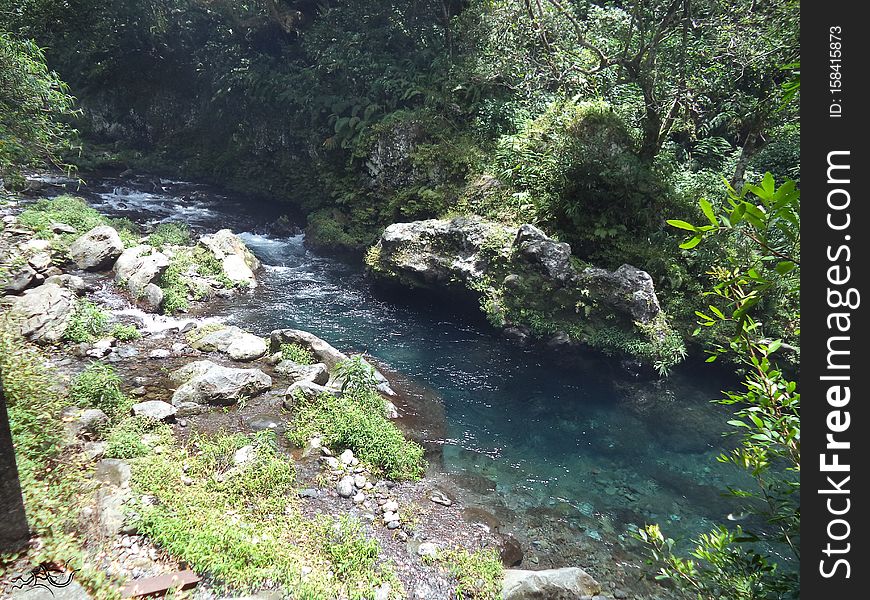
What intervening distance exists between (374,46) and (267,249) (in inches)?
408

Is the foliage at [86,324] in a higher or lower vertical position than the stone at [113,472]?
higher

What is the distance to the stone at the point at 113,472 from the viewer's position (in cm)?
598

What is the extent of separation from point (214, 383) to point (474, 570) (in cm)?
584

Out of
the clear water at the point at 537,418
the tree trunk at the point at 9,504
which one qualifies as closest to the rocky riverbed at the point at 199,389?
the tree trunk at the point at 9,504

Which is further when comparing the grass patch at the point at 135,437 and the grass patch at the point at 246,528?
the grass patch at the point at 135,437

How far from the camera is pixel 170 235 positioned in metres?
16.4

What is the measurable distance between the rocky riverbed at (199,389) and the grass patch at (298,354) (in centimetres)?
13

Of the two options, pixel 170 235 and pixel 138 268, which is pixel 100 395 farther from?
pixel 170 235

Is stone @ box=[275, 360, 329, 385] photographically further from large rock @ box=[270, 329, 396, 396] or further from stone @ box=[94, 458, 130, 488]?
stone @ box=[94, 458, 130, 488]

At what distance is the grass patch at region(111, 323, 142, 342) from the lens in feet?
34.8

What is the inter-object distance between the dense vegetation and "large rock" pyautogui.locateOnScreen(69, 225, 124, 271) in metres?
1.41

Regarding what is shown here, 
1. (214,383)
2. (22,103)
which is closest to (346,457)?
(214,383)

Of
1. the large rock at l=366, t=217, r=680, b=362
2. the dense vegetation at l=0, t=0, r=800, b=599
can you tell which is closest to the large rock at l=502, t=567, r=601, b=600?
the dense vegetation at l=0, t=0, r=800, b=599

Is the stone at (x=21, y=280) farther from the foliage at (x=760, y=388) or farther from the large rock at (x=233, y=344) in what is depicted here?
the foliage at (x=760, y=388)
